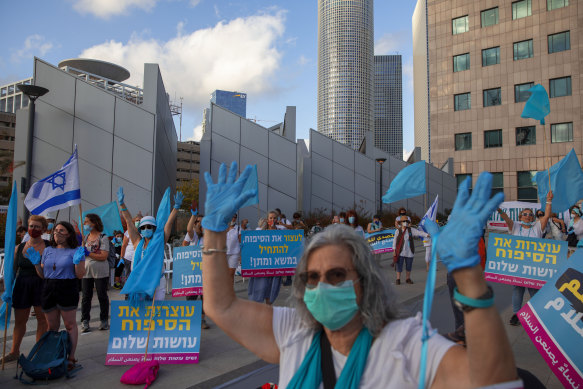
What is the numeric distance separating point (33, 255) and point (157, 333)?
6.12 feet

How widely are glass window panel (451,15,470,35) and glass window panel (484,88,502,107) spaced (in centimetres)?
709

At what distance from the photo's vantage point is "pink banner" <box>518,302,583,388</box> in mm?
3447

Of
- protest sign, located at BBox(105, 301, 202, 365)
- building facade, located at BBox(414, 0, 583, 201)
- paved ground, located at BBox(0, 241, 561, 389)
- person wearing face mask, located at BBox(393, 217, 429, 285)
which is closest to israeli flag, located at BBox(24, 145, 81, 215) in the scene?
paved ground, located at BBox(0, 241, 561, 389)

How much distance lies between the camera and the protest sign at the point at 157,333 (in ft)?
16.6

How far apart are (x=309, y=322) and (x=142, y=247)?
15.3ft

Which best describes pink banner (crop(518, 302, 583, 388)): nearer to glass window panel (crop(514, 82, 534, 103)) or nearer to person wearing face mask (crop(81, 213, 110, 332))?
person wearing face mask (crop(81, 213, 110, 332))

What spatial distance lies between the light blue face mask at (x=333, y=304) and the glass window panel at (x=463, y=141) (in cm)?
4516

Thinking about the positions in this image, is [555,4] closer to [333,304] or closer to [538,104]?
[538,104]

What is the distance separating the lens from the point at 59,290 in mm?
5102

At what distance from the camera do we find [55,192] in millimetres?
6383

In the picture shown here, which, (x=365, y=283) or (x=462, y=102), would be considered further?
(x=462, y=102)

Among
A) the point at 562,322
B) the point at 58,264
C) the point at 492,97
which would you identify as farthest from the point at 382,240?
the point at 492,97

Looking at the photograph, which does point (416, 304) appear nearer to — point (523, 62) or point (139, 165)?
point (139, 165)

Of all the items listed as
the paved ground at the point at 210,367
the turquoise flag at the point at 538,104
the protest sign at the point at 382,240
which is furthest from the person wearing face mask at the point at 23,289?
the turquoise flag at the point at 538,104
